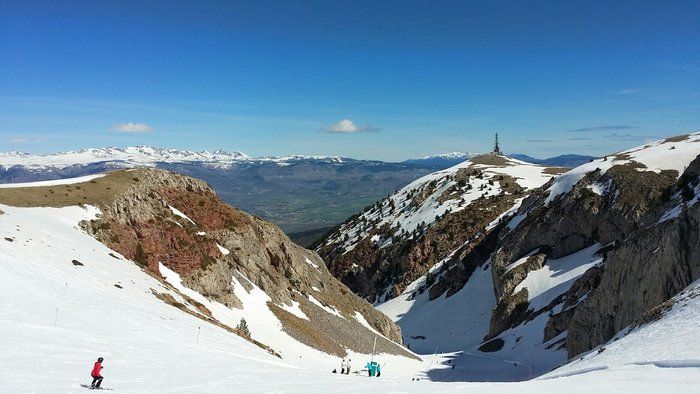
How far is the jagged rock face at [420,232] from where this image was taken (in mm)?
134750

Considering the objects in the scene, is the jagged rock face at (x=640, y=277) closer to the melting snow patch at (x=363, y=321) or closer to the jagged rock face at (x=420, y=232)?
the melting snow patch at (x=363, y=321)

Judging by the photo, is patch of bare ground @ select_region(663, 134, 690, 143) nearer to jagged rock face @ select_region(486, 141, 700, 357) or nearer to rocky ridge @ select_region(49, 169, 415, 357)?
jagged rock face @ select_region(486, 141, 700, 357)

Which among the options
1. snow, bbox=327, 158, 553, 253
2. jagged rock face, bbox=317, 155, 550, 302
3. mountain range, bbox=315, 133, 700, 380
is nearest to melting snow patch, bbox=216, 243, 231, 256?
mountain range, bbox=315, 133, 700, 380

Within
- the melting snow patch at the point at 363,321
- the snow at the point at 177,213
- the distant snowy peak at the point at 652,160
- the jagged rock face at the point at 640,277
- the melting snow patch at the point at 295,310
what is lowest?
the melting snow patch at the point at 363,321

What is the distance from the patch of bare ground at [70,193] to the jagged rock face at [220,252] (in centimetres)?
116

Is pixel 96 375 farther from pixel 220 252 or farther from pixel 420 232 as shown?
pixel 420 232

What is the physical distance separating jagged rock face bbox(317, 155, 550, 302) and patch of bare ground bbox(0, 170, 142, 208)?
88064mm

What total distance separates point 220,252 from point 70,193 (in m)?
18.0

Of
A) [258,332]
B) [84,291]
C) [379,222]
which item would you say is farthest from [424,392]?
[379,222]

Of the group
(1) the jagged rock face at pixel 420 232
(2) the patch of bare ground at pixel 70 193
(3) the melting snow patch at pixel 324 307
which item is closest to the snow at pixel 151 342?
(2) the patch of bare ground at pixel 70 193

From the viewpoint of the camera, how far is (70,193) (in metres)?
50.2

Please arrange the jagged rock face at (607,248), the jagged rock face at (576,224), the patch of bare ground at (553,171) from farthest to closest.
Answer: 1. the patch of bare ground at (553,171)
2. the jagged rock face at (576,224)
3. the jagged rock face at (607,248)

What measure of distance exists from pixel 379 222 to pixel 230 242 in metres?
120

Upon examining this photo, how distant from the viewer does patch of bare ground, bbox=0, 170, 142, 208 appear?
152 ft
